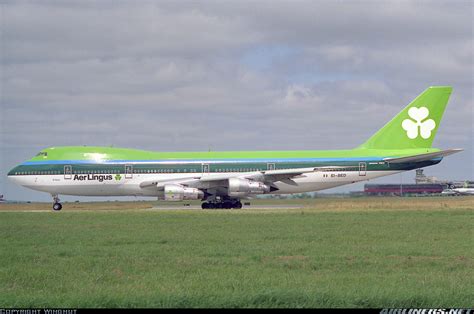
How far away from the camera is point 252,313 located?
11648 millimetres

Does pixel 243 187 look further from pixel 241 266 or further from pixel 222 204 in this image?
pixel 241 266

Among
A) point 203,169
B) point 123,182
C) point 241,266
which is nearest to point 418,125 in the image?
point 203,169

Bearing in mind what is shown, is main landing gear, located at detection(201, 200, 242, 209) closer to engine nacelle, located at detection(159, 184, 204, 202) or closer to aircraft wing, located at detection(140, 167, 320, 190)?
aircraft wing, located at detection(140, 167, 320, 190)

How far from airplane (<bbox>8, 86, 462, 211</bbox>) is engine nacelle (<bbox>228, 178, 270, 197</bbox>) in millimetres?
426

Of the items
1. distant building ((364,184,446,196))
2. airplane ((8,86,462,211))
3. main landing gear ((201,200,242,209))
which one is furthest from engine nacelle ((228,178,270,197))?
distant building ((364,184,446,196))

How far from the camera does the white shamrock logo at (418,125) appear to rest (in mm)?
53688

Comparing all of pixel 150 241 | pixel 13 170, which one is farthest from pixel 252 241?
pixel 13 170

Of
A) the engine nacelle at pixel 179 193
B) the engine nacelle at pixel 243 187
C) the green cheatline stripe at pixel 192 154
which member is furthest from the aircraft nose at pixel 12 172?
the engine nacelle at pixel 243 187

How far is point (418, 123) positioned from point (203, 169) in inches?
608

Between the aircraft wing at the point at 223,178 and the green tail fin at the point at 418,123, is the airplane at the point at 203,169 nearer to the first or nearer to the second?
the aircraft wing at the point at 223,178

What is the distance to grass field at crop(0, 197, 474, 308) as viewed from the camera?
12875mm

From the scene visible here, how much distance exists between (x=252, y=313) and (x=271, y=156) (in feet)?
129

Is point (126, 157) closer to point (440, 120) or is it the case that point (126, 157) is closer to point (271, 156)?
point (271, 156)

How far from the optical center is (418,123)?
53750 millimetres
